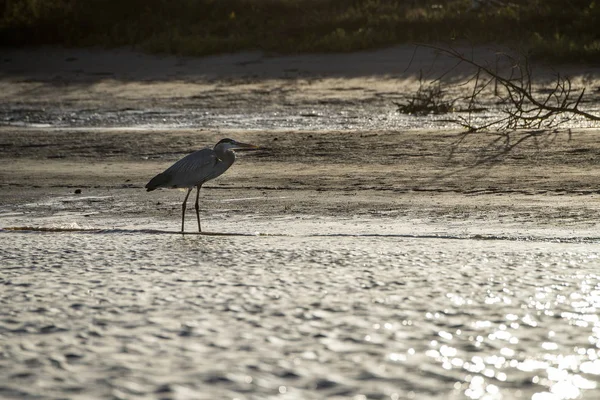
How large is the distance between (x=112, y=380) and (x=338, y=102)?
50.3 ft

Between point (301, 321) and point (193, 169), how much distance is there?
484cm

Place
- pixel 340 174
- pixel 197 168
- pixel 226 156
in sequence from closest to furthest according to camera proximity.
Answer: pixel 197 168, pixel 226 156, pixel 340 174

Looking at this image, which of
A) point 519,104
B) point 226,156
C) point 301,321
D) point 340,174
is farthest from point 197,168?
point 301,321

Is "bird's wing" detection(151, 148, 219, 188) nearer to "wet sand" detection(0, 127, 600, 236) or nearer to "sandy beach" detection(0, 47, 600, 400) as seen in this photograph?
"sandy beach" detection(0, 47, 600, 400)

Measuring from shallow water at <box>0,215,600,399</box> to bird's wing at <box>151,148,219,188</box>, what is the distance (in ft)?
8.76

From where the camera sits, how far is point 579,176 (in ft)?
36.3

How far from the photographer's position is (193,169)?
844cm

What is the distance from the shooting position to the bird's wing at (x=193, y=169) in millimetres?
8431

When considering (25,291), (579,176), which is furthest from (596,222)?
(25,291)

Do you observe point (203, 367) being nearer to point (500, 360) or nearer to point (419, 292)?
point (500, 360)

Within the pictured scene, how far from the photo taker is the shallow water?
2.98 metres

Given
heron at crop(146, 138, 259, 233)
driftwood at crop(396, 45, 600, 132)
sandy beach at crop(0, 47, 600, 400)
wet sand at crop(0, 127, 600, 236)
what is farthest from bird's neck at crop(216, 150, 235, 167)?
driftwood at crop(396, 45, 600, 132)

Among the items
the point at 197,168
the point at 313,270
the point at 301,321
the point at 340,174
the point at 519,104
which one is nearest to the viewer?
the point at 301,321

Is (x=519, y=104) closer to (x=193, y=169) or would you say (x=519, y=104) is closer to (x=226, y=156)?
(x=226, y=156)
